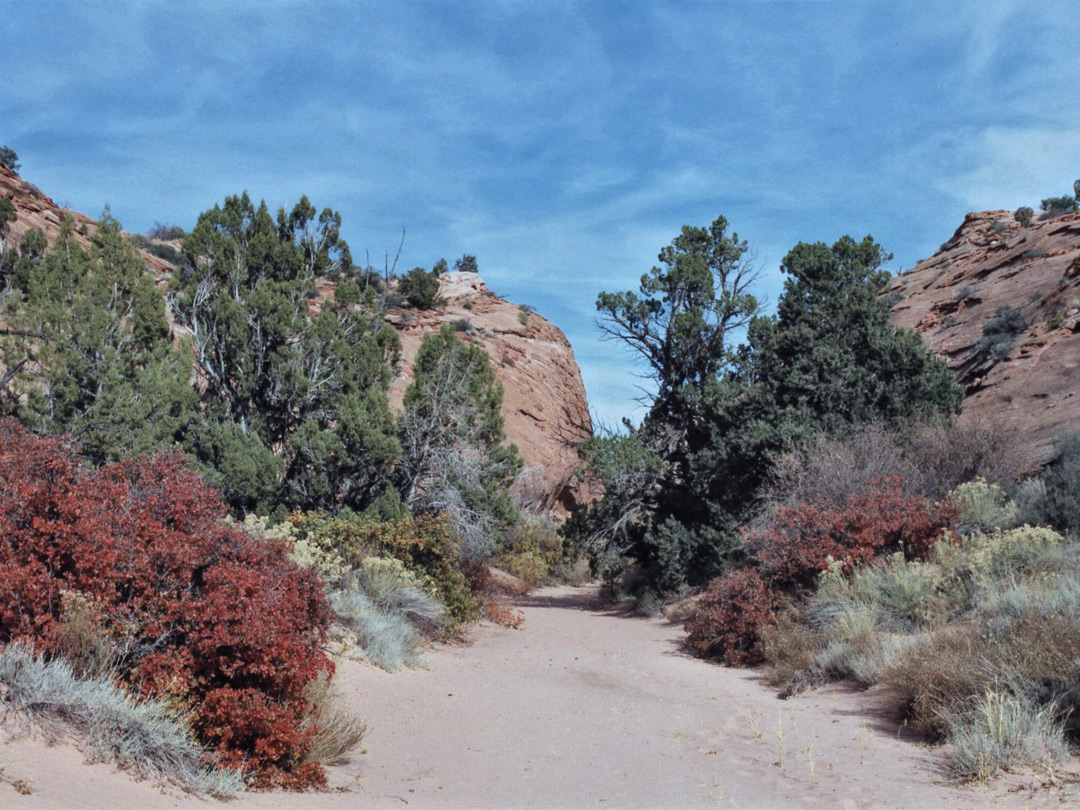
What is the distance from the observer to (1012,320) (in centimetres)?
2602

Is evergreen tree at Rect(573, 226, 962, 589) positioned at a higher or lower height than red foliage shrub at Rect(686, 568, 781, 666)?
higher

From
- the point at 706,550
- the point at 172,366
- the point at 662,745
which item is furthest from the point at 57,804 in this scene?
the point at 706,550

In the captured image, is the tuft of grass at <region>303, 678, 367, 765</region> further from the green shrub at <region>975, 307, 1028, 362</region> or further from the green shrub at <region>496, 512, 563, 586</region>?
the green shrub at <region>975, 307, 1028, 362</region>

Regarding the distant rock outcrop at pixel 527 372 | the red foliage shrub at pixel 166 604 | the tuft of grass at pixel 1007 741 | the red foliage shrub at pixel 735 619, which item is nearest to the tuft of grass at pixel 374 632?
the red foliage shrub at pixel 166 604

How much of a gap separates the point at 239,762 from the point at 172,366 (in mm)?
12687

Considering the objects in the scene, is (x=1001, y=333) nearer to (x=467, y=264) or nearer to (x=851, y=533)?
(x=851, y=533)

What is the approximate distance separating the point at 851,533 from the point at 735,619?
2.43 meters

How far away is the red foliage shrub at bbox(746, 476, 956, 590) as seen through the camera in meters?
13.3

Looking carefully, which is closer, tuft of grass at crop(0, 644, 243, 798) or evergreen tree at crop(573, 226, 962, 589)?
tuft of grass at crop(0, 644, 243, 798)

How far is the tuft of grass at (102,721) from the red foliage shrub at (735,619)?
9616 mm

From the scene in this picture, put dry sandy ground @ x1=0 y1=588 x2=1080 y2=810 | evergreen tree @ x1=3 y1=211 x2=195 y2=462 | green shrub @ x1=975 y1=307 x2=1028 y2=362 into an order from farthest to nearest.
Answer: green shrub @ x1=975 y1=307 x2=1028 y2=362, evergreen tree @ x1=3 y1=211 x2=195 y2=462, dry sandy ground @ x1=0 y1=588 x2=1080 y2=810

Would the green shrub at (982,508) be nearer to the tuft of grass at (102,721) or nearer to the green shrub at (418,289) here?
the tuft of grass at (102,721)

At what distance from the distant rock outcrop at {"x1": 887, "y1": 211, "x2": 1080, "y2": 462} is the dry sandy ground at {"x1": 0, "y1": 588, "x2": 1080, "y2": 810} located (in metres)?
11.0

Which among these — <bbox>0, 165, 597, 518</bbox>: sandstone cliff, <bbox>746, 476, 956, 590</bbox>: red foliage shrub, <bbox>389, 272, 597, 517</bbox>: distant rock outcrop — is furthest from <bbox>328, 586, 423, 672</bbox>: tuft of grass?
<bbox>389, 272, 597, 517</bbox>: distant rock outcrop
